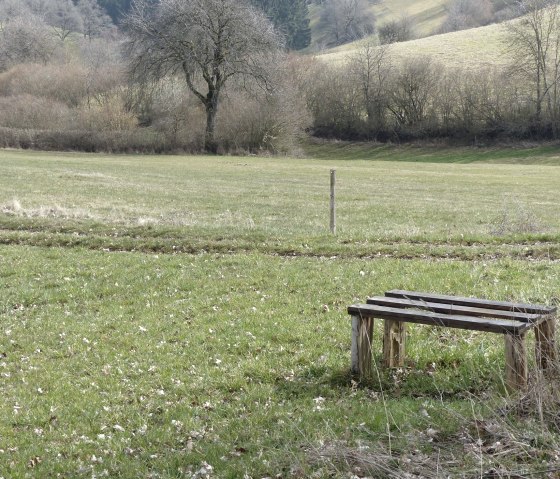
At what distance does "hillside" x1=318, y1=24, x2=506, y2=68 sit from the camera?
8988 cm

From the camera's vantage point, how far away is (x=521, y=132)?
73125 millimetres

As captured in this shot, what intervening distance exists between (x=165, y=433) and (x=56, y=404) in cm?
148

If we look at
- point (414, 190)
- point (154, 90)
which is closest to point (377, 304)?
point (414, 190)

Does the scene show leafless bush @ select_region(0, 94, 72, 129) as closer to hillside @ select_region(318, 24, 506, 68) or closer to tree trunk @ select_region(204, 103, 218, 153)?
tree trunk @ select_region(204, 103, 218, 153)

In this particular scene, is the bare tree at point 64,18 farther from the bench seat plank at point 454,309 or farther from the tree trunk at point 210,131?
the bench seat plank at point 454,309

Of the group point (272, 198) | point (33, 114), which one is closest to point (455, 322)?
point (272, 198)

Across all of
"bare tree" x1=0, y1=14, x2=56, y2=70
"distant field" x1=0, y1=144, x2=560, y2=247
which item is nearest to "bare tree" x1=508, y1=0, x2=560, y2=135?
"distant field" x1=0, y1=144, x2=560, y2=247

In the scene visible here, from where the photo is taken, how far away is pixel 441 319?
22.5ft

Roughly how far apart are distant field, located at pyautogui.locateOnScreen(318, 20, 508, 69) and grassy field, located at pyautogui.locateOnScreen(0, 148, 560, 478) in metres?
73.0

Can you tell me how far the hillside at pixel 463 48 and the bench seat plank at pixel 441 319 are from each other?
84.6 m

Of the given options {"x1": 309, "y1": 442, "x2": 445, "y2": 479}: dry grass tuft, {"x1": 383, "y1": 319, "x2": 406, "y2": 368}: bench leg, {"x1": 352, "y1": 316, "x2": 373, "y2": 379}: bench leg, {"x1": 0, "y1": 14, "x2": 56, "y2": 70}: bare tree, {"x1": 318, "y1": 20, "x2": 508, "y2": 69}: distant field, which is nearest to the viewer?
{"x1": 309, "y1": 442, "x2": 445, "y2": 479}: dry grass tuft

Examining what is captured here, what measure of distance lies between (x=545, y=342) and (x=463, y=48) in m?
97.5

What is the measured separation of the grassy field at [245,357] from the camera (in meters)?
5.55

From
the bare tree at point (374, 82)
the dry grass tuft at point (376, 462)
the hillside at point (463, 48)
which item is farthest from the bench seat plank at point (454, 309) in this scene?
the hillside at point (463, 48)
